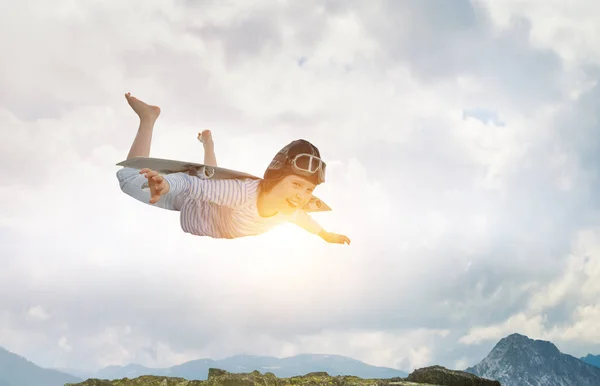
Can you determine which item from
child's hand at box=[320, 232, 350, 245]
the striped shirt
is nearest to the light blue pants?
the striped shirt

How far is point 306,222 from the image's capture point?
9109 millimetres

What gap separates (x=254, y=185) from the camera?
775 centimetres

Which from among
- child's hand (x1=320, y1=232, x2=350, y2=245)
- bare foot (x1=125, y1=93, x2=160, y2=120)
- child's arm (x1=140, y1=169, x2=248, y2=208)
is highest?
bare foot (x1=125, y1=93, x2=160, y2=120)

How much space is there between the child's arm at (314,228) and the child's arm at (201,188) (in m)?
1.53

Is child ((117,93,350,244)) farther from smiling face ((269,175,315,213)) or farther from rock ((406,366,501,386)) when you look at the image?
rock ((406,366,501,386))

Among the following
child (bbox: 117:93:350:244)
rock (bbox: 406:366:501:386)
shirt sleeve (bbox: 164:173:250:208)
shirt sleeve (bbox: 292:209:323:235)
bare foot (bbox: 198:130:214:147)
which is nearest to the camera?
rock (bbox: 406:366:501:386)

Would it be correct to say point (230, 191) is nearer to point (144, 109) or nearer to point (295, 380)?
point (144, 109)

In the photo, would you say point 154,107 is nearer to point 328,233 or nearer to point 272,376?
point 328,233

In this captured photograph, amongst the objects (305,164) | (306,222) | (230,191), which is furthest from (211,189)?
(306,222)

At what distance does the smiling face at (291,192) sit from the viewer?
7.52 metres

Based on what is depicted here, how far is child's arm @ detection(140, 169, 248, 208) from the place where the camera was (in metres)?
6.64

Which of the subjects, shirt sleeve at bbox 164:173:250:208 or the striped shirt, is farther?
the striped shirt

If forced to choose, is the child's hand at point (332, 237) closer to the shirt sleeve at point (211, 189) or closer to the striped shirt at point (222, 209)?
the striped shirt at point (222, 209)

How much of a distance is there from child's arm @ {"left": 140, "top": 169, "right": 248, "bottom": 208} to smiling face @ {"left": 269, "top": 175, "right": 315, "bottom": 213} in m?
0.47
